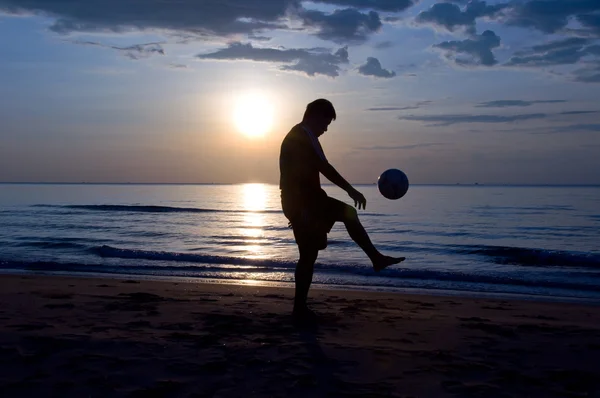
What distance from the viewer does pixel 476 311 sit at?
7562 mm

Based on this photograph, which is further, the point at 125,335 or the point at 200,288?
the point at 200,288

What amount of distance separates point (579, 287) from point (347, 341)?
8.87 metres

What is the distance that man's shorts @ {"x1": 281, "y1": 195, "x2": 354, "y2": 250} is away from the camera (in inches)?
213

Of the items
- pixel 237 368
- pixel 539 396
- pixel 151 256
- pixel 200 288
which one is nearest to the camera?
pixel 539 396

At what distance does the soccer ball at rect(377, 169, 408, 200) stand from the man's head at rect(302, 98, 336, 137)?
5.10 ft

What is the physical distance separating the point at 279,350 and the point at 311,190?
1.59 metres

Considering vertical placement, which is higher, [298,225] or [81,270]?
[298,225]

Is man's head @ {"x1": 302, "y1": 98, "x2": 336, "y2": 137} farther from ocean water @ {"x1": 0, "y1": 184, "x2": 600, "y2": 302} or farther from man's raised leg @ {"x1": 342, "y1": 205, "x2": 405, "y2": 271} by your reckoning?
ocean water @ {"x1": 0, "y1": 184, "x2": 600, "y2": 302}

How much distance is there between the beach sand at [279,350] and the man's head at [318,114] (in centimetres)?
198

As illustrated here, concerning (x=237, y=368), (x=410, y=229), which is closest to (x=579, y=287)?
(x=237, y=368)

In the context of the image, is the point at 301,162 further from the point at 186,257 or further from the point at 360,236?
the point at 186,257

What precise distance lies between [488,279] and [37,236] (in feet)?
54.1

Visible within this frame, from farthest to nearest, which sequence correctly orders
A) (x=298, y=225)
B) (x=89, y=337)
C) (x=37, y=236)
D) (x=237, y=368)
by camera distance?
(x=37, y=236) → (x=298, y=225) → (x=89, y=337) → (x=237, y=368)

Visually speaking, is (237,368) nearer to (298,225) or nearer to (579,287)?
(298,225)
